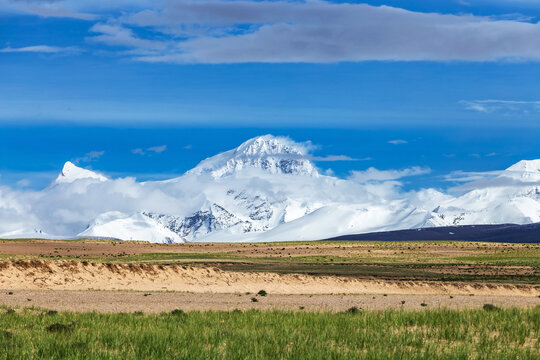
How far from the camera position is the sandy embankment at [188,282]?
63.6 m

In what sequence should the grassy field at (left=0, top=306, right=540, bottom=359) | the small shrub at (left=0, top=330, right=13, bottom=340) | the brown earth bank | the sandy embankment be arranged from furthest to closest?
the sandy embankment, the brown earth bank, the small shrub at (left=0, top=330, right=13, bottom=340), the grassy field at (left=0, top=306, right=540, bottom=359)

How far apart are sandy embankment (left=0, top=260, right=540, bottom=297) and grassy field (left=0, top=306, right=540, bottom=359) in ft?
93.5

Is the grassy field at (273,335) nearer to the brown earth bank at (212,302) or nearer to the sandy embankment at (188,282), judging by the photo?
the brown earth bank at (212,302)

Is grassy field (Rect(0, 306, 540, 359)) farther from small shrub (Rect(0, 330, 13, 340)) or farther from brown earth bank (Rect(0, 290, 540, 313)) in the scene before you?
brown earth bank (Rect(0, 290, 540, 313))

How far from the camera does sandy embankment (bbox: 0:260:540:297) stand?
63.6 m

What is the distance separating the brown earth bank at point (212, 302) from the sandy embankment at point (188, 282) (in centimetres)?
645

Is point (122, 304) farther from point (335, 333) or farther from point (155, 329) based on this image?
point (335, 333)

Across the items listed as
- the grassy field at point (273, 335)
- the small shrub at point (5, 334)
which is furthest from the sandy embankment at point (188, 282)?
the small shrub at point (5, 334)

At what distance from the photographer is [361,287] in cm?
6619

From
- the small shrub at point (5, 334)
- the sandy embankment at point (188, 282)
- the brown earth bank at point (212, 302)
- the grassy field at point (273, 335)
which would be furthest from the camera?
the sandy embankment at point (188, 282)

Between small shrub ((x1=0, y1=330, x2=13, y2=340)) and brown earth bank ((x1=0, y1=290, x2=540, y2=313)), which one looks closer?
small shrub ((x1=0, y1=330, x2=13, y2=340))

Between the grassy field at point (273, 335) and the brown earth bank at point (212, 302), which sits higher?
the grassy field at point (273, 335)

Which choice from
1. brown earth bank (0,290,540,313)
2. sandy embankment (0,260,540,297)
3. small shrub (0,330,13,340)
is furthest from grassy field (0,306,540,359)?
sandy embankment (0,260,540,297)

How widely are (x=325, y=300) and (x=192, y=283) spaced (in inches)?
769
